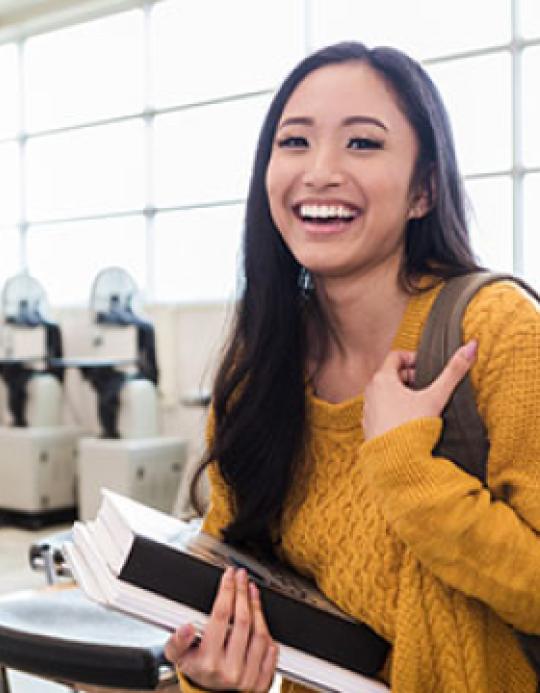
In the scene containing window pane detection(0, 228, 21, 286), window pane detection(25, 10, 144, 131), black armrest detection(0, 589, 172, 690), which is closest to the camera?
black armrest detection(0, 589, 172, 690)

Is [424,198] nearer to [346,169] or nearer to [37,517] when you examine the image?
[346,169]

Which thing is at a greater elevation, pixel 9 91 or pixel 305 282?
pixel 9 91

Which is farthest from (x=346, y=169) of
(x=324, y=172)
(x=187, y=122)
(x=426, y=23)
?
(x=187, y=122)

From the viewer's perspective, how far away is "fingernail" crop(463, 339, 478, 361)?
917 millimetres

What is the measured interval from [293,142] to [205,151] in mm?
4605

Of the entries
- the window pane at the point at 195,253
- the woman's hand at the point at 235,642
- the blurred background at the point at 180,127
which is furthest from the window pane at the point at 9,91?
the woman's hand at the point at 235,642

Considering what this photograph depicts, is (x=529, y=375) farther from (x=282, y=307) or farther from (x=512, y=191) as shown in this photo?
(x=512, y=191)

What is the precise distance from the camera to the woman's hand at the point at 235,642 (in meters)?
0.92

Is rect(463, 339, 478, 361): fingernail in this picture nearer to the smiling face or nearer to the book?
the smiling face

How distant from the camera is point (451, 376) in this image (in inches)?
35.9

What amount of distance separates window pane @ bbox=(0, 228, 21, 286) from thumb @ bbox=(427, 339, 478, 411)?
6054mm

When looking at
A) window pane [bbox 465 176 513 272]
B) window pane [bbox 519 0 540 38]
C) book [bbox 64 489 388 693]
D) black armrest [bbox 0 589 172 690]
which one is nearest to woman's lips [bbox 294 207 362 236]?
book [bbox 64 489 388 693]

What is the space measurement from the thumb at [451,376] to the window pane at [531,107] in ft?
11.6

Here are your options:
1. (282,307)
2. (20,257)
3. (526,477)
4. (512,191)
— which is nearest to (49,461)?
(20,257)
